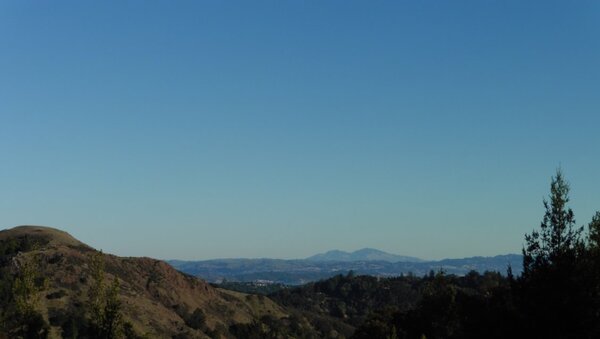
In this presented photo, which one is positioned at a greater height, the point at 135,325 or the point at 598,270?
the point at 598,270

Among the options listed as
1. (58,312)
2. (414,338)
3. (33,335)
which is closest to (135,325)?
(58,312)

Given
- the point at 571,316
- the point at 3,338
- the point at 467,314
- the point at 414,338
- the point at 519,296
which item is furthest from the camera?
the point at 414,338

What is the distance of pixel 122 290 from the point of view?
6895 inches

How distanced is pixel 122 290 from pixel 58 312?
3146cm

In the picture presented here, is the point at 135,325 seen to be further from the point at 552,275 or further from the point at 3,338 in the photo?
the point at 552,275

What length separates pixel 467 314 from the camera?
41.2 meters

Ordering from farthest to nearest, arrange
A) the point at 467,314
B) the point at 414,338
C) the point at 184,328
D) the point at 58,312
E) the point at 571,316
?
the point at 184,328, the point at 58,312, the point at 414,338, the point at 467,314, the point at 571,316

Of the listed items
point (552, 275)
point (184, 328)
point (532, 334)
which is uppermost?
point (552, 275)

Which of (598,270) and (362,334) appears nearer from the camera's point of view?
(598,270)

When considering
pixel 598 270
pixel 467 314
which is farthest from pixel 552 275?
pixel 467 314

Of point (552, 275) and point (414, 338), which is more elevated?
point (552, 275)

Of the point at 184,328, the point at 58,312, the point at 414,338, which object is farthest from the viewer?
the point at 184,328

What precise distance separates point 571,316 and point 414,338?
68595 millimetres

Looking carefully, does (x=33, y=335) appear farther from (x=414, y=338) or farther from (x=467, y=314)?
(x=467, y=314)
